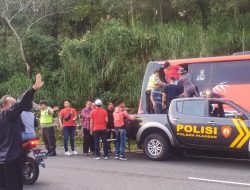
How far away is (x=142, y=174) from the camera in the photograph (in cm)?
1141

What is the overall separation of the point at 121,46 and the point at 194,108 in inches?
396

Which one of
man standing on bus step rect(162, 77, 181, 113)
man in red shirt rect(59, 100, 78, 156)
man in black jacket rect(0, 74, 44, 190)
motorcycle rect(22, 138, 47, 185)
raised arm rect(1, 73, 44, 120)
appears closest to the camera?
raised arm rect(1, 73, 44, 120)

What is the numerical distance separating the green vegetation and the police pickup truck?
7.22m

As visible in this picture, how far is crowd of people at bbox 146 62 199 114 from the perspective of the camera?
15.3 m

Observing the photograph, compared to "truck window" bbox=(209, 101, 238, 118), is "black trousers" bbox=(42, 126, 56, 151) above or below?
below

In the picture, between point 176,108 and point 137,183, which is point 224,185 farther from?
point 176,108

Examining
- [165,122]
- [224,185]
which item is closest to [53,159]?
[165,122]

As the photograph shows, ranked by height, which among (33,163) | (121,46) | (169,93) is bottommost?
(33,163)

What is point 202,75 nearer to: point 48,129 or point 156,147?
point 156,147

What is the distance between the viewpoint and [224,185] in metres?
9.96

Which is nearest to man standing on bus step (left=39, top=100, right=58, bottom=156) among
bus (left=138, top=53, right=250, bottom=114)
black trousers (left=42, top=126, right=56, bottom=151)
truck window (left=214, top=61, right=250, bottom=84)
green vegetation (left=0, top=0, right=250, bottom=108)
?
black trousers (left=42, top=126, right=56, bottom=151)

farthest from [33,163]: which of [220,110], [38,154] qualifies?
[220,110]

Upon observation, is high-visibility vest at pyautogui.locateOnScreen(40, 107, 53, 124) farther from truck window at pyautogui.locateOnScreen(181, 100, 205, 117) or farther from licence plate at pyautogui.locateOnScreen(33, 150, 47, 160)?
licence plate at pyautogui.locateOnScreen(33, 150, 47, 160)

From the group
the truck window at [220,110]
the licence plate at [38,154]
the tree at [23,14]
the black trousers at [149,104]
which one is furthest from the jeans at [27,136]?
the tree at [23,14]
